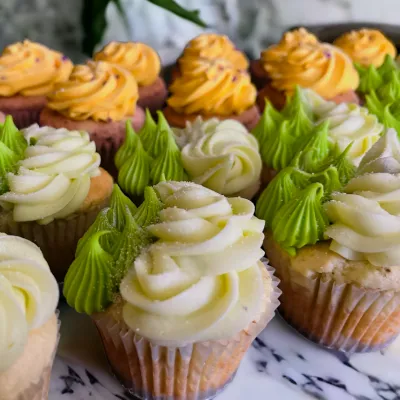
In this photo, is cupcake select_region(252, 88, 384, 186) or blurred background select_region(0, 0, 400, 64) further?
blurred background select_region(0, 0, 400, 64)

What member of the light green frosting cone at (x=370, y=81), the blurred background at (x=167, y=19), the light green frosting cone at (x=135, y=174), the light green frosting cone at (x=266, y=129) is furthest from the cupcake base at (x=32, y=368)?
the blurred background at (x=167, y=19)

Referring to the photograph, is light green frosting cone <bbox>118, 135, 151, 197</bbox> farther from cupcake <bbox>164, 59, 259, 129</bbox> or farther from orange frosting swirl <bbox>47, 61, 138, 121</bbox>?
cupcake <bbox>164, 59, 259, 129</bbox>

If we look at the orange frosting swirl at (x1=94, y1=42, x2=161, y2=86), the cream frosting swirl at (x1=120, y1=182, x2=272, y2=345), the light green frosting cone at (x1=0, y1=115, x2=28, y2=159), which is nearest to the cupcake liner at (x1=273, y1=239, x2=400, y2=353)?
the cream frosting swirl at (x1=120, y1=182, x2=272, y2=345)

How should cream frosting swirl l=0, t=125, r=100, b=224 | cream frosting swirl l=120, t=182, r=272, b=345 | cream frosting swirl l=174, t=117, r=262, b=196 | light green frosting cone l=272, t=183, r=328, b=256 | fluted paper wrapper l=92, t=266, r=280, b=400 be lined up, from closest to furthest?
cream frosting swirl l=120, t=182, r=272, b=345
fluted paper wrapper l=92, t=266, r=280, b=400
light green frosting cone l=272, t=183, r=328, b=256
cream frosting swirl l=0, t=125, r=100, b=224
cream frosting swirl l=174, t=117, r=262, b=196

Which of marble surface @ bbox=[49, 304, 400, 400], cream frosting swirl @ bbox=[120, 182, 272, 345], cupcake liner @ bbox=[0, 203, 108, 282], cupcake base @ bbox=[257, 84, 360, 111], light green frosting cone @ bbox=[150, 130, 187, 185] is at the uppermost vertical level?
cream frosting swirl @ bbox=[120, 182, 272, 345]

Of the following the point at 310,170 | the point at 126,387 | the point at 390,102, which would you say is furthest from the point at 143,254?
the point at 390,102

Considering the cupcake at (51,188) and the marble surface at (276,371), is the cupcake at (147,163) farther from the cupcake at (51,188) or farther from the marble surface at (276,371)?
the marble surface at (276,371)
